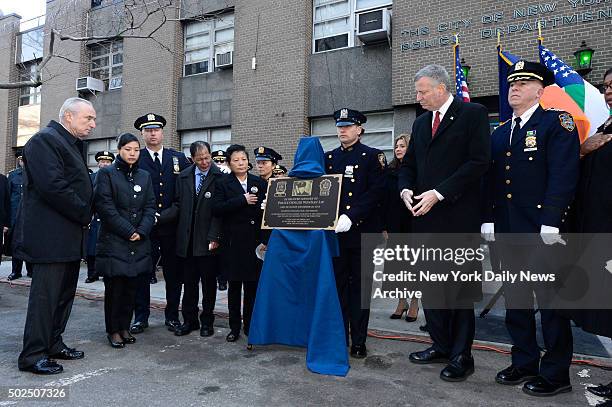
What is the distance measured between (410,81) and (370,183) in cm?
616

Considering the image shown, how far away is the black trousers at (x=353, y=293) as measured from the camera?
4168 mm

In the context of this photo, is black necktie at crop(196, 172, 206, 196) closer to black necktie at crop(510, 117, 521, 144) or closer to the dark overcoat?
the dark overcoat

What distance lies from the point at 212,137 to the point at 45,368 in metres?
9.72

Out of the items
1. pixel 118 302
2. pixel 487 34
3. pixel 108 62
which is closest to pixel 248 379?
pixel 118 302

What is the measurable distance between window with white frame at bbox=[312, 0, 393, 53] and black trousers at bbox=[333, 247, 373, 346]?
7915 mm

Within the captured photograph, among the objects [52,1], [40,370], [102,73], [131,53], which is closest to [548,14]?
[40,370]

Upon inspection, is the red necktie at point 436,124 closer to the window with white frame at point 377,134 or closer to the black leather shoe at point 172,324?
the black leather shoe at point 172,324

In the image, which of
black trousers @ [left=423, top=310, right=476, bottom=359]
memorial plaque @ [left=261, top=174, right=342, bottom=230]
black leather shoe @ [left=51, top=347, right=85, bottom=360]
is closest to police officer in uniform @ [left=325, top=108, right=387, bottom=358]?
memorial plaque @ [left=261, top=174, right=342, bottom=230]

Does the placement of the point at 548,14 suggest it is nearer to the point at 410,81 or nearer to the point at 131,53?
the point at 410,81

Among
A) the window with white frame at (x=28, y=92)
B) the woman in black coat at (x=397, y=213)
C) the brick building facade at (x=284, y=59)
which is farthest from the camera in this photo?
the window with white frame at (x=28, y=92)

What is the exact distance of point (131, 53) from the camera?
13.8m

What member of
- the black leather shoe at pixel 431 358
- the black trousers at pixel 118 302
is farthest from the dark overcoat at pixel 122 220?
the black leather shoe at pixel 431 358

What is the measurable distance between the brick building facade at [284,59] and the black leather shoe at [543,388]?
694cm

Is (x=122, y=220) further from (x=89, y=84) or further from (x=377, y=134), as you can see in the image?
(x=89, y=84)
